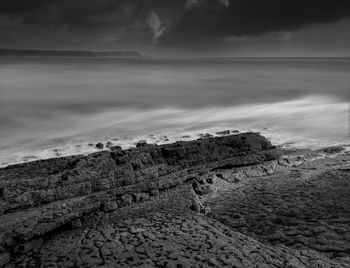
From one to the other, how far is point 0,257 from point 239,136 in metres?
5.21

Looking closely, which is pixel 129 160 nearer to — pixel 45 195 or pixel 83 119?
pixel 45 195

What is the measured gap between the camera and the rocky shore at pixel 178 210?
4016mm

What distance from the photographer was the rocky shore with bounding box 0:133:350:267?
13.2ft

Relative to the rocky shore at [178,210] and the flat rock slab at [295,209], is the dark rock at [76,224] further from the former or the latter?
the flat rock slab at [295,209]

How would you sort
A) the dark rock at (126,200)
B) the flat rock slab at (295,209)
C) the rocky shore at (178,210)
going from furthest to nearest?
the dark rock at (126,200)
the flat rock slab at (295,209)
the rocky shore at (178,210)

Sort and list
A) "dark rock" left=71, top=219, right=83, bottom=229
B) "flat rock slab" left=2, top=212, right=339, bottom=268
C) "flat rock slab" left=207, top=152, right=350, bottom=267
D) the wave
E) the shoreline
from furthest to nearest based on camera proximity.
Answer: the wave
the shoreline
"dark rock" left=71, top=219, right=83, bottom=229
"flat rock slab" left=207, top=152, right=350, bottom=267
"flat rock slab" left=2, top=212, right=339, bottom=268

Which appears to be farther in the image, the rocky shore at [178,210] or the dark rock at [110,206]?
the dark rock at [110,206]

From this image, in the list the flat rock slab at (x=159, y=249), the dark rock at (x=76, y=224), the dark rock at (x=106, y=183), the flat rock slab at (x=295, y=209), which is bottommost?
the flat rock slab at (x=295, y=209)

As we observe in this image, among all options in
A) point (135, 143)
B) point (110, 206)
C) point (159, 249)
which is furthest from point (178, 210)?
point (135, 143)

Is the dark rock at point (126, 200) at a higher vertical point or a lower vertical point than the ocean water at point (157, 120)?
lower

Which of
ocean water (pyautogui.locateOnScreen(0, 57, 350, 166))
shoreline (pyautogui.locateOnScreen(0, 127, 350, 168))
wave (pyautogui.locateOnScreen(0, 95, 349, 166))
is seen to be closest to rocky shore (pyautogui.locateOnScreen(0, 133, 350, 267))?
shoreline (pyautogui.locateOnScreen(0, 127, 350, 168))

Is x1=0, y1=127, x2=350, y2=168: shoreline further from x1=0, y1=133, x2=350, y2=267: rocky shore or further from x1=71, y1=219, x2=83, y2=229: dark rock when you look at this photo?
x1=71, y1=219, x2=83, y2=229: dark rock

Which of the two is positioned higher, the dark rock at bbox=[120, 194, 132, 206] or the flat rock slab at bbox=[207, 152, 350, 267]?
the dark rock at bbox=[120, 194, 132, 206]

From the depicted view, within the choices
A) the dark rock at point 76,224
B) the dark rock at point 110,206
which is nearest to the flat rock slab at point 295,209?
the dark rock at point 110,206
